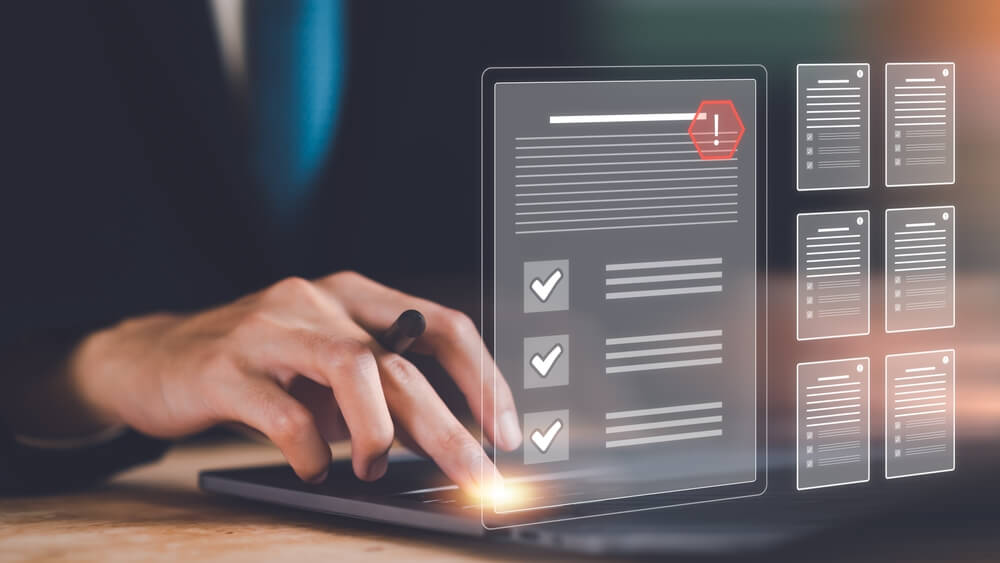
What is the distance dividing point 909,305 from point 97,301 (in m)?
0.50

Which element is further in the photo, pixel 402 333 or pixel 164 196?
pixel 164 196

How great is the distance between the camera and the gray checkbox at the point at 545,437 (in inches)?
25.7

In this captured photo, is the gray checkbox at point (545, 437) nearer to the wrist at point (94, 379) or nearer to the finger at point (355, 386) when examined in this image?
the finger at point (355, 386)

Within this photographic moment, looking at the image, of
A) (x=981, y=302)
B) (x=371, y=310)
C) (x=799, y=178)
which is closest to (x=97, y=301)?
(x=371, y=310)

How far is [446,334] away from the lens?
2.38 feet

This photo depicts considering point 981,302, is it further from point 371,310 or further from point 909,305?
point 371,310

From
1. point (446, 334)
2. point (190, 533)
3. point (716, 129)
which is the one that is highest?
point (716, 129)

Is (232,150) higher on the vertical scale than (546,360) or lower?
higher
